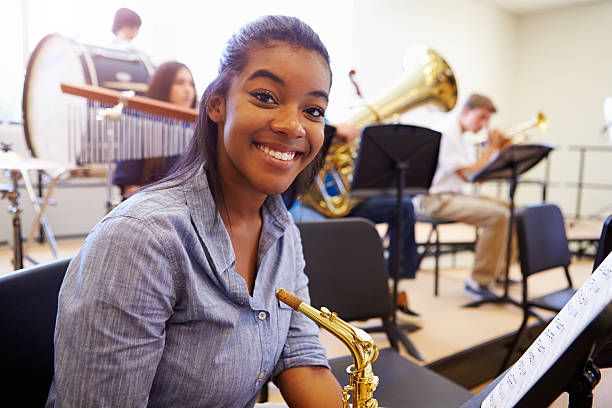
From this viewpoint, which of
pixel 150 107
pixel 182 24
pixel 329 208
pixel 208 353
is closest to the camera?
pixel 208 353

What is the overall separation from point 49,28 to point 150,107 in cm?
265

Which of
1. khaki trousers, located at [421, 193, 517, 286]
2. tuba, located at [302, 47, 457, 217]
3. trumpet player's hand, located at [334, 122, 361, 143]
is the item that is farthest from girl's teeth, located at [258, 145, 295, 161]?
khaki trousers, located at [421, 193, 517, 286]

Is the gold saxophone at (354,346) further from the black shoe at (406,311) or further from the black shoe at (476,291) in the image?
the black shoe at (476,291)

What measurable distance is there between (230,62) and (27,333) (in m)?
0.64

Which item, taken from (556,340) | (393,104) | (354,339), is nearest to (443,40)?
(393,104)

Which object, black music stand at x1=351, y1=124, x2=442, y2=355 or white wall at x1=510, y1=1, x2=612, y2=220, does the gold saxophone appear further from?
white wall at x1=510, y1=1, x2=612, y2=220

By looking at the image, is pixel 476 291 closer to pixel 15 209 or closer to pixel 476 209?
pixel 476 209

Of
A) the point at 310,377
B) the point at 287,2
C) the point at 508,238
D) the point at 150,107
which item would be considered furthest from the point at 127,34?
the point at 508,238

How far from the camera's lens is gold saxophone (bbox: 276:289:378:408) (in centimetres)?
85

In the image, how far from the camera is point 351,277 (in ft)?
5.75

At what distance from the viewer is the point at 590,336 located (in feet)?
1.56

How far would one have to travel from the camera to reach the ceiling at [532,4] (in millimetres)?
7391

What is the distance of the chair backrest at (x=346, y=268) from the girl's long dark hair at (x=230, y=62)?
2.40ft

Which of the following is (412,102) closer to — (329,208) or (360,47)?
(329,208)
